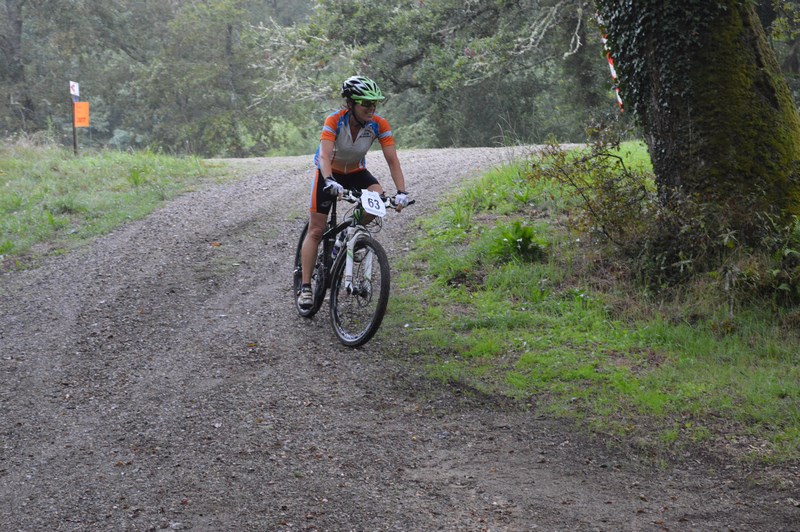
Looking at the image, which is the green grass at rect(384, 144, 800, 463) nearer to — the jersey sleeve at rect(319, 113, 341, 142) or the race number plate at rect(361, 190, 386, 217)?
the race number plate at rect(361, 190, 386, 217)

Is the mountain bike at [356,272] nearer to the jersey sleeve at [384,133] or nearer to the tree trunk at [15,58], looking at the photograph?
the jersey sleeve at [384,133]

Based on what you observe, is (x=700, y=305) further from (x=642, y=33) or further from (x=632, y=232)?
(x=642, y=33)

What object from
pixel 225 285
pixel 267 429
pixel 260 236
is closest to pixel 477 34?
pixel 260 236

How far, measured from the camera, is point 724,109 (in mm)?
7027

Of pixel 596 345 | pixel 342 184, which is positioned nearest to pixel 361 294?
pixel 342 184

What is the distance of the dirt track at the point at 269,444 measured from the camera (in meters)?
4.17

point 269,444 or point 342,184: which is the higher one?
point 342,184

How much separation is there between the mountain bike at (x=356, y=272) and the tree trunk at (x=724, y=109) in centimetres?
277

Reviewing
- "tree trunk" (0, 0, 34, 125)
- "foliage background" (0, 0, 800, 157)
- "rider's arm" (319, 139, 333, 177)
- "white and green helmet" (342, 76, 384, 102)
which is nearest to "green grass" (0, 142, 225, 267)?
"rider's arm" (319, 139, 333, 177)

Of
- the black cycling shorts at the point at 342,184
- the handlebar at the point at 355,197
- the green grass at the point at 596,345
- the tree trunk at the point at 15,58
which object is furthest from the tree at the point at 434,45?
the tree trunk at the point at 15,58

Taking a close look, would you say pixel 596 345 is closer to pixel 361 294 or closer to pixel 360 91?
pixel 361 294

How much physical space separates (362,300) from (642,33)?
3538mm

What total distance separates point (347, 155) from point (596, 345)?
2658 mm

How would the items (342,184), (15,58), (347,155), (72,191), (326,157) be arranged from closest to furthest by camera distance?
(326,157) → (347,155) → (342,184) → (72,191) → (15,58)
